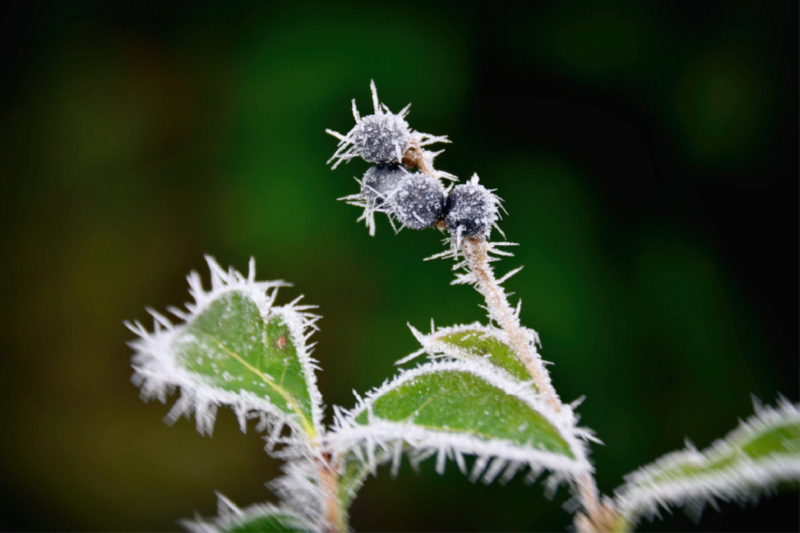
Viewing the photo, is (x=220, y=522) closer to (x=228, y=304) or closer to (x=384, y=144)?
(x=228, y=304)

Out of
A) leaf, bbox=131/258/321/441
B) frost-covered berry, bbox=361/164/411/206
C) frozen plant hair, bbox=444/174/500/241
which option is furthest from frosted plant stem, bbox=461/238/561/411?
leaf, bbox=131/258/321/441

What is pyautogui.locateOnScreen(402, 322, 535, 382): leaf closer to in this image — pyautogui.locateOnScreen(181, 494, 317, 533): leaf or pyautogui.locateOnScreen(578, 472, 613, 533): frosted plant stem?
pyautogui.locateOnScreen(578, 472, 613, 533): frosted plant stem

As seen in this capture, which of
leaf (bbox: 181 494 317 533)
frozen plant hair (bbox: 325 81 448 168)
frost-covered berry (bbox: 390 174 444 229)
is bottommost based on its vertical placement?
leaf (bbox: 181 494 317 533)

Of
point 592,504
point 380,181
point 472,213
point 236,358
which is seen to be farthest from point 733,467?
point 236,358

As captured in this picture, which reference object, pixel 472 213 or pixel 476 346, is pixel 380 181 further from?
pixel 476 346

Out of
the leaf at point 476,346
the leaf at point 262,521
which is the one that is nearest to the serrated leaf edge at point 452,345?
the leaf at point 476,346

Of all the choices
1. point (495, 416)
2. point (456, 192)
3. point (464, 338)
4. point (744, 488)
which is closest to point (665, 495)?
point (744, 488)

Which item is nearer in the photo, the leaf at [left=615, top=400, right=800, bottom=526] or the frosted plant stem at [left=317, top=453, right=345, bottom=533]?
the leaf at [left=615, top=400, right=800, bottom=526]
